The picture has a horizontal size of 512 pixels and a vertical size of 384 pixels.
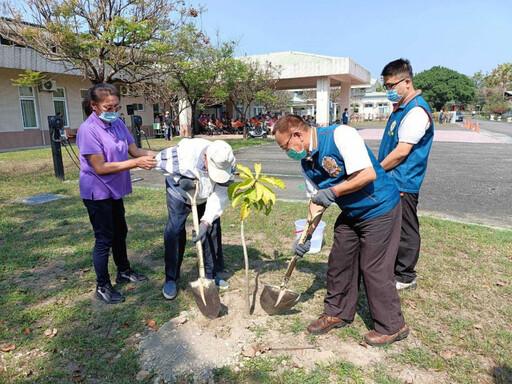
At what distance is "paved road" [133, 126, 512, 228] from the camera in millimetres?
5817

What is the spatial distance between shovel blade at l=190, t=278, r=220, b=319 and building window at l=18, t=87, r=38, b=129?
17933 millimetres

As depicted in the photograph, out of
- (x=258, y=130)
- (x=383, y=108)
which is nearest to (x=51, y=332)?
(x=258, y=130)

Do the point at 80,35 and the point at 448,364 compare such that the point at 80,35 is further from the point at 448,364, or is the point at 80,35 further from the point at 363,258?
the point at 448,364

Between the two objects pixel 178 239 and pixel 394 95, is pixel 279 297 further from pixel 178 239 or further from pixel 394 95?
pixel 394 95

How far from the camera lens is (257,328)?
2.86m

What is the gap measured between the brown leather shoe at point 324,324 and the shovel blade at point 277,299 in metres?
0.23

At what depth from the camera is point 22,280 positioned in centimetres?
367

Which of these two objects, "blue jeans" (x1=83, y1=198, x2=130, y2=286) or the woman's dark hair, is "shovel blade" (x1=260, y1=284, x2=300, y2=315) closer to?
"blue jeans" (x1=83, y1=198, x2=130, y2=286)

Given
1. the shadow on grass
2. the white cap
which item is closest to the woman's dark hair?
the white cap

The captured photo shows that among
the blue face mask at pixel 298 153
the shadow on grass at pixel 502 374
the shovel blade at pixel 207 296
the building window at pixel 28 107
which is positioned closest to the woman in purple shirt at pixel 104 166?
the shovel blade at pixel 207 296

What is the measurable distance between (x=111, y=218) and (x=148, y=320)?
93 cm

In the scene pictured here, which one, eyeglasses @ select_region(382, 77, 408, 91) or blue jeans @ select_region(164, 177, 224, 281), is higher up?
eyeglasses @ select_region(382, 77, 408, 91)

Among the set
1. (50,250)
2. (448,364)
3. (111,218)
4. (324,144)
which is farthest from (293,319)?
(50,250)

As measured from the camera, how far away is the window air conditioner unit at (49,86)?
56.5 feet
